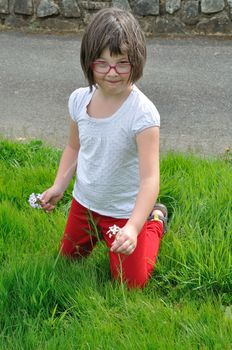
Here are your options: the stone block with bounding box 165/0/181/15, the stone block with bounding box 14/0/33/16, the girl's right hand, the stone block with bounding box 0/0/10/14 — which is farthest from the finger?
the stone block with bounding box 0/0/10/14

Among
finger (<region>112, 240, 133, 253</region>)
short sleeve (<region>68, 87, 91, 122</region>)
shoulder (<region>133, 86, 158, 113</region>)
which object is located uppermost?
shoulder (<region>133, 86, 158, 113</region>)

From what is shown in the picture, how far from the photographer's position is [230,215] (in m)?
3.09

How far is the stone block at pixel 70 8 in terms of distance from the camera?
7.64 meters

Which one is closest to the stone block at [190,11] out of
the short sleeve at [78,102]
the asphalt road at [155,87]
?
the asphalt road at [155,87]

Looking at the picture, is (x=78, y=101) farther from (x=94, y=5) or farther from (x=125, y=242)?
(x=94, y=5)

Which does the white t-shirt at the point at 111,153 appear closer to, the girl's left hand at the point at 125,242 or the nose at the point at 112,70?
the nose at the point at 112,70

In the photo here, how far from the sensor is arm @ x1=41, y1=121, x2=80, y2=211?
2885mm

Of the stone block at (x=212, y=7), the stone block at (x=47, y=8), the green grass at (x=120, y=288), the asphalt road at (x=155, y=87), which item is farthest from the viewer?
the stone block at (x=47, y=8)

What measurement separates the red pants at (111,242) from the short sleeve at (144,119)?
47 cm

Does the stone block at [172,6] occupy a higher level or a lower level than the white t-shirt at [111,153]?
lower

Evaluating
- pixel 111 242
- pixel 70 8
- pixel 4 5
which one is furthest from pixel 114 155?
pixel 4 5

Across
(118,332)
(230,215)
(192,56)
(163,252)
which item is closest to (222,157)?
(230,215)

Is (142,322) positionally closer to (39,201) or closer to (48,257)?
(48,257)

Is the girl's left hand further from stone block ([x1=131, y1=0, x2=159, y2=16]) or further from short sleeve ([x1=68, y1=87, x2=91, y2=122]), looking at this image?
stone block ([x1=131, y1=0, x2=159, y2=16])
